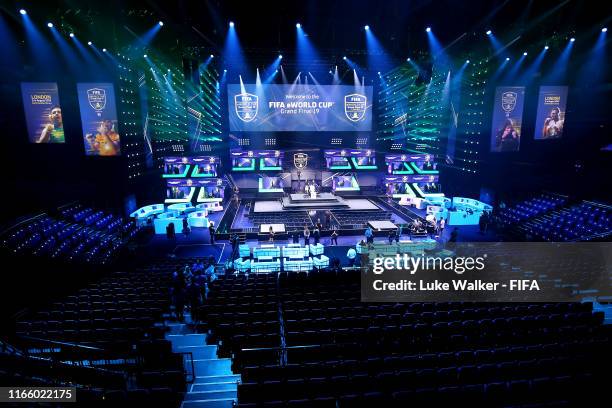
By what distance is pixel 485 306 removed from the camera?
905cm

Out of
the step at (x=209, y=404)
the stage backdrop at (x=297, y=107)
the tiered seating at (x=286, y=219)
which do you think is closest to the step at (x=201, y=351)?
the step at (x=209, y=404)

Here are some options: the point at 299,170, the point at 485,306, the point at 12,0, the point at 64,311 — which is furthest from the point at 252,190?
the point at 485,306

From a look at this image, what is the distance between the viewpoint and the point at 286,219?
2291 cm

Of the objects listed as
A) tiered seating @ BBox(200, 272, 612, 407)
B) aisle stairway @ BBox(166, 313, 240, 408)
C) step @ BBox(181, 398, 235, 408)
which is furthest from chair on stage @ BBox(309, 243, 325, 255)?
step @ BBox(181, 398, 235, 408)

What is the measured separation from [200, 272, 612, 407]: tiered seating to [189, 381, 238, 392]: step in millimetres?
372

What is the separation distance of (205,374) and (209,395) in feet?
2.74

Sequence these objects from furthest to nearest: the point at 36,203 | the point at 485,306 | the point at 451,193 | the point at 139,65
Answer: the point at 451,193 → the point at 139,65 → the point at 36,203 → the point at 485,306

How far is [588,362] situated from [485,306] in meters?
3.18

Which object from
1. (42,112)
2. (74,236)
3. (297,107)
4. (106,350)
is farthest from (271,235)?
(297,107)

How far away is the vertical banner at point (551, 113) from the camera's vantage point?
23.7m

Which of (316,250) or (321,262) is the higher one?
(316,250)

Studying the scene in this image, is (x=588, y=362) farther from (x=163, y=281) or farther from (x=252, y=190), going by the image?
(x=252, y=190)

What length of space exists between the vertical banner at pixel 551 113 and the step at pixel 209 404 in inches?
1054

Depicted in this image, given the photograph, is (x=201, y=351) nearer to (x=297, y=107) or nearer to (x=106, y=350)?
(x=106, y=350)
